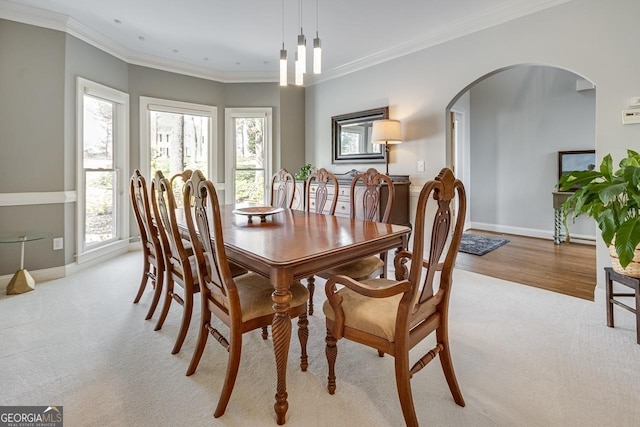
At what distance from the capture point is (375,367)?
192 centimetres

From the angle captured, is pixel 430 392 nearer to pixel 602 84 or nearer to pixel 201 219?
pixel 201 219

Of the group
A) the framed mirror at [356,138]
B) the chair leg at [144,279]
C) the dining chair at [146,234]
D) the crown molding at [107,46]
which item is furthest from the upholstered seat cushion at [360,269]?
the crown molding at [107,46]

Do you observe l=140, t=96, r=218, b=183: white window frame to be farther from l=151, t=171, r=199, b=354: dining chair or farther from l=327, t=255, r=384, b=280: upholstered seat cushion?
l=327, t=255, r=384, b=280: upholstered seat cushion

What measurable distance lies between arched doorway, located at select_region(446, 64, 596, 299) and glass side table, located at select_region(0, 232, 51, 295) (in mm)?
5222

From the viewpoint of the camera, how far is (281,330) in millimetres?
1499

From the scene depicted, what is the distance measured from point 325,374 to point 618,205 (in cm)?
219

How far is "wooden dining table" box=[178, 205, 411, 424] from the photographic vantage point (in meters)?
1.48

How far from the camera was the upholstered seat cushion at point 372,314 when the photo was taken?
4.69 feet

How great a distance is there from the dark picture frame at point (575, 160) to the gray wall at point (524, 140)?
0.08 meters

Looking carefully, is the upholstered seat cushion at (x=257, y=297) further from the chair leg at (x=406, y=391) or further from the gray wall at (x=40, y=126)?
the gray wall at (x=40, y=126)

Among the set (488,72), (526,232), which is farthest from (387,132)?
(526,232)

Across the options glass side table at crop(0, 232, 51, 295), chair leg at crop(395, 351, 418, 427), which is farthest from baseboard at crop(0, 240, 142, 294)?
chair leg at crop(395, 351, 418, 427)

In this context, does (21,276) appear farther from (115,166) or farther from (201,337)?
(201,337)

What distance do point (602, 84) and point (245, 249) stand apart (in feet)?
10.4
